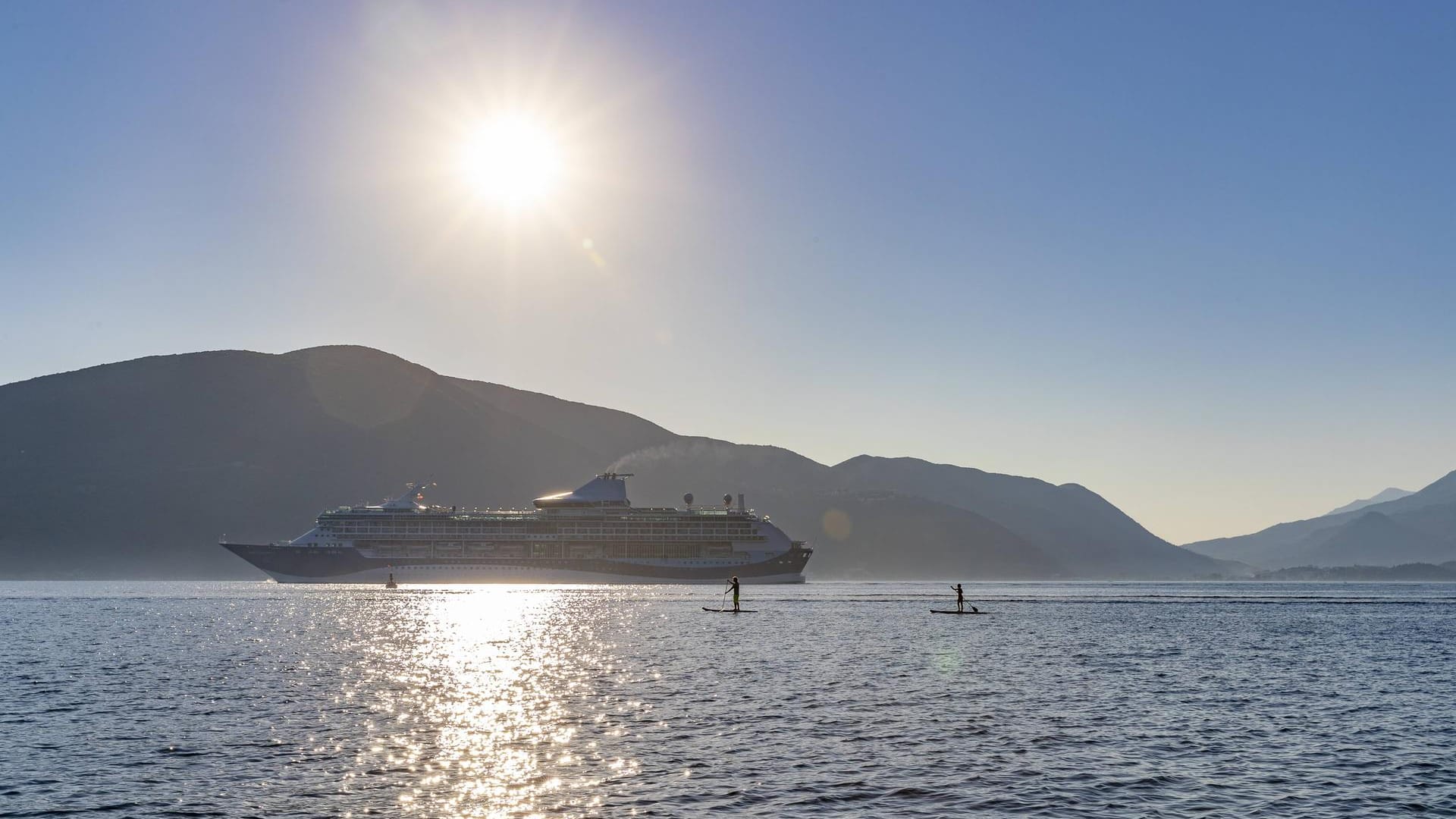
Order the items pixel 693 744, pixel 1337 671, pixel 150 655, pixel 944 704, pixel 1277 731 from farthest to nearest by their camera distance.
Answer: pixel 150 655 → pixel 1337 671 → pixel 944 704 → pixel 1277 731 → pixel 693 744

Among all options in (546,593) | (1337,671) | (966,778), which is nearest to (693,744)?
(966,778)

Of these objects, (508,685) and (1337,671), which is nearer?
(508,685)

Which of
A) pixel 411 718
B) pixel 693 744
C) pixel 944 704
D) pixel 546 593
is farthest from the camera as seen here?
pixel 546 593

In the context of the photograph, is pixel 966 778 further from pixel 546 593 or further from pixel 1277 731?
pixel 546 593

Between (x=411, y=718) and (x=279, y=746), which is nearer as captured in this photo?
(x=279, y=746)

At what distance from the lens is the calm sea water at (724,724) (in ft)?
86.2

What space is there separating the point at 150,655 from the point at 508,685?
95.0 feet

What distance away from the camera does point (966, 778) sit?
28.5 metres

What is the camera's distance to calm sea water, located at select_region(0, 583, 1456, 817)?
86.2 ft

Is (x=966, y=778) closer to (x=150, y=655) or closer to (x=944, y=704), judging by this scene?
(x=944, y=704)

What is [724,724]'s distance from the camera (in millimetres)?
37281

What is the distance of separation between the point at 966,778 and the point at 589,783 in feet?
31.4

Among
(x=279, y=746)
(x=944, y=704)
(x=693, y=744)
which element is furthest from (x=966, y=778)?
(x=279, y=746)

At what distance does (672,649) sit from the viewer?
2699 inches
